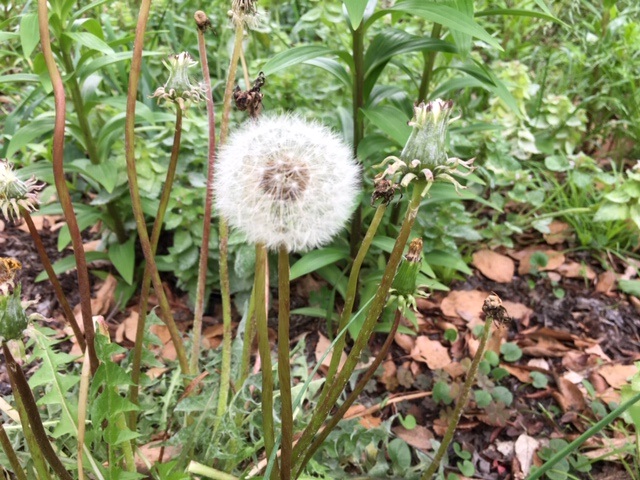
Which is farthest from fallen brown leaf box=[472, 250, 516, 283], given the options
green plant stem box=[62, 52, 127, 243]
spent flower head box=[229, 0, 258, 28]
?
spent flower head box=[229, 0, 258, 28]

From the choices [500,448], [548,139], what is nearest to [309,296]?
[500,448]

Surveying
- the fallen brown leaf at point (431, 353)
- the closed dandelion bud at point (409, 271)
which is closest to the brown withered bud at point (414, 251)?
the closed dandelion bud at point (409, 271)

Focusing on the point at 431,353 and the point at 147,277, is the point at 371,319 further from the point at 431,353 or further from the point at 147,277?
the point at 431,353

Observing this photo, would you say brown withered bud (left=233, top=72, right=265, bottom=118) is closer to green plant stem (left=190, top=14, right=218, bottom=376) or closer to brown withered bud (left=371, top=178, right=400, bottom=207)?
green plant stem (left=190, top=14, right=218, bottom=376)

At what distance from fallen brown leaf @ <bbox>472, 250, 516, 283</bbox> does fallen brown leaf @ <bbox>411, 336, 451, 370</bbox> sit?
1.74 feet

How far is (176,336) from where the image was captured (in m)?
1.55

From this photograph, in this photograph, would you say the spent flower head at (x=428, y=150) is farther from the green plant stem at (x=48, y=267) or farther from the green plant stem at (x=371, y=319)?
the green plant stem at (x=48, y=267)

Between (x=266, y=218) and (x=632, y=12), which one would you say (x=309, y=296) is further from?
(x=632, y=12)

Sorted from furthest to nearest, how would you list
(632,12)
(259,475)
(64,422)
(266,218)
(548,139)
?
(632,12), (548,139), (259,475), (64,422), (266,218)

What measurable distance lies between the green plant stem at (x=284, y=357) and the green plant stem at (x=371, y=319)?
0.29ft

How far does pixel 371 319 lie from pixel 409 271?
147mm

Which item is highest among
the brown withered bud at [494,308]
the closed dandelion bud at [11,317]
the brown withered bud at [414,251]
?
the brown withered bud at [414,251]

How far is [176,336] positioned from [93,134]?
1102mm

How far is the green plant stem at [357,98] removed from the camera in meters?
1.82
